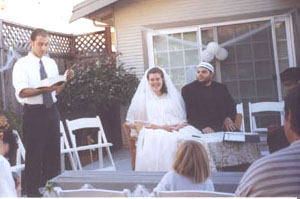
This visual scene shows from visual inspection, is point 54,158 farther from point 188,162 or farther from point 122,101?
point 122,101

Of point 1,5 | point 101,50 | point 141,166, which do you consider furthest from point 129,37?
point 141,166

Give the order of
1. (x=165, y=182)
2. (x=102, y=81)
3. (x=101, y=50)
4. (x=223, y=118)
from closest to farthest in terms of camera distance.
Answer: (x=165, y=182), (x=223, y=118), (x=102, y=81), (x=101, y=50)

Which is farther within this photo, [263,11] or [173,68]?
[173,68]

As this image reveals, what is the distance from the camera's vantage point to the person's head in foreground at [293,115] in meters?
1.38

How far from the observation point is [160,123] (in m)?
3.69

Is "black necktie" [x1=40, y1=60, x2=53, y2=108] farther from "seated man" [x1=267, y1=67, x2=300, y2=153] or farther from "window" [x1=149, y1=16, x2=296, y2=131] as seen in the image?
"window" [x1=149, y1=16, x2=296, y2=131]

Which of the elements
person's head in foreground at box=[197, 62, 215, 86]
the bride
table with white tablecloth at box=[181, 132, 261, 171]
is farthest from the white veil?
table with white tablecloth at box=[181, 132, 261, 171]

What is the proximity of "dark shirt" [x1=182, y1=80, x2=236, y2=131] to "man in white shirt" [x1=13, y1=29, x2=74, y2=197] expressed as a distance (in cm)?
141

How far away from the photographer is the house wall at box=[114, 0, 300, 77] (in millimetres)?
5418

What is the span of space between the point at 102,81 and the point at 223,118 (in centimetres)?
235

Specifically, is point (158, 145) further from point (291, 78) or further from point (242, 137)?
point (291, 78)

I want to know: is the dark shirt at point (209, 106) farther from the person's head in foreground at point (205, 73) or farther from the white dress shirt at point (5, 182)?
the white dress shirt at point (5, 182)

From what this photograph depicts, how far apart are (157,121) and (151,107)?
6.2 inches

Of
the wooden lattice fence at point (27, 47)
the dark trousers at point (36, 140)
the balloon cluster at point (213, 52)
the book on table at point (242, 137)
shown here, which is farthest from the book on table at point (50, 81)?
the balloon cluster at point (213, 52)
